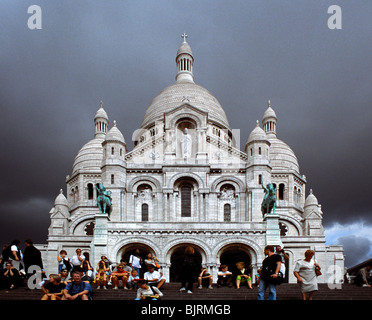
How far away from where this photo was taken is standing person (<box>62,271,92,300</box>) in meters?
17.2

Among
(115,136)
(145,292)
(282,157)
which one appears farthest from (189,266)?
(282,157)

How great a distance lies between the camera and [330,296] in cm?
2145

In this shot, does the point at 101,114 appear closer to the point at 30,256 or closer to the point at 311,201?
the point at 311,201

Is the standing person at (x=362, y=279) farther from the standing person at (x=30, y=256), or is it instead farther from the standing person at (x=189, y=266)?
the standing person at (x=30, y=256)

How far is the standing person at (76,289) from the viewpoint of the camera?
17250 millimetres

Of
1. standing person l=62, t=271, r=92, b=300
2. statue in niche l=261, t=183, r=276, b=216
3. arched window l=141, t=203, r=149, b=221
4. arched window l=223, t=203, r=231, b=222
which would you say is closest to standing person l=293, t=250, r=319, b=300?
standing person l=62, t=271, r=92, b=300

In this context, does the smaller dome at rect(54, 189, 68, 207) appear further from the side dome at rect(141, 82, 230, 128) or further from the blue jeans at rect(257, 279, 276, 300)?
the blue jeans at rect(257, 279, 276, 300)

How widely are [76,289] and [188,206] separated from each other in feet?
99.6

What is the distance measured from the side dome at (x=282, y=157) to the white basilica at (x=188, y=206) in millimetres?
234

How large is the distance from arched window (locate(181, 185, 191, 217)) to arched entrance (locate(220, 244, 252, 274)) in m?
5.34

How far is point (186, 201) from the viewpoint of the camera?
157ft

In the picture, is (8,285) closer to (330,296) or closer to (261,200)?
(330,296)

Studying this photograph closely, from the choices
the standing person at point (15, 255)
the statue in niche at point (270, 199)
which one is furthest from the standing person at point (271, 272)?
the statue in niche at point (270, 199)
